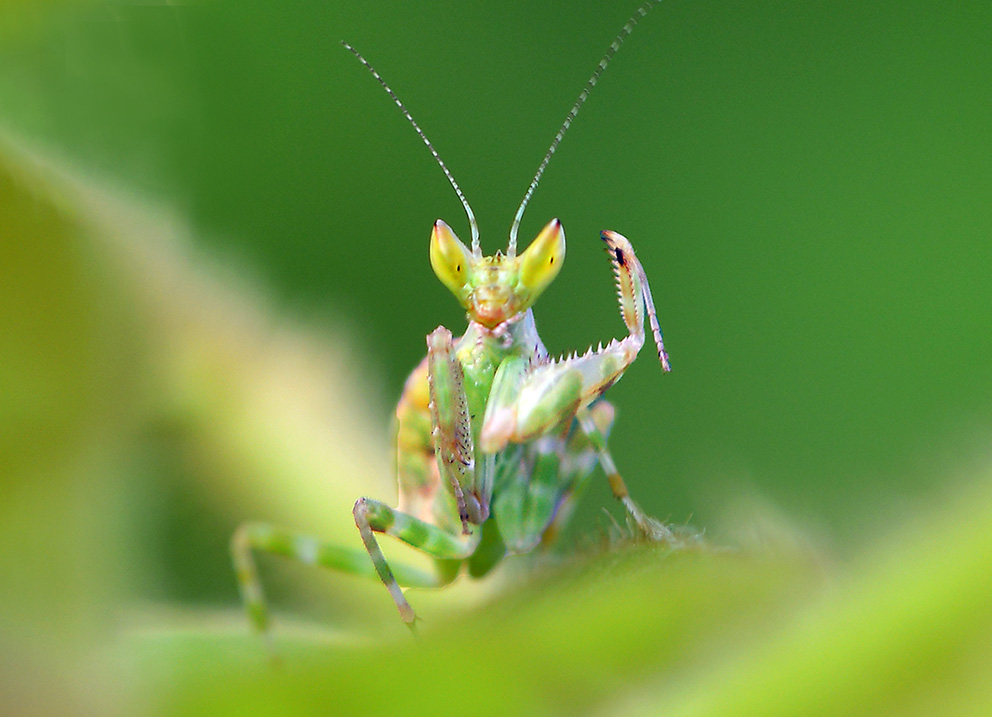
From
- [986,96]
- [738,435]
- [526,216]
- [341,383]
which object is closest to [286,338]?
[341,383]

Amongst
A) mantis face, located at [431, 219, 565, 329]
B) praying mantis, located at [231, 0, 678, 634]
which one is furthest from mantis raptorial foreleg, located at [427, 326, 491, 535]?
mantis face, located at [431, 219, 565, 329]

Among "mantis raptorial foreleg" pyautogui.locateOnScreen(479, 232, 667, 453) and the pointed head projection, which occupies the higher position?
the pointed head projection

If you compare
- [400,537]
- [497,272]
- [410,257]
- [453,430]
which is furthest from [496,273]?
[410,257]

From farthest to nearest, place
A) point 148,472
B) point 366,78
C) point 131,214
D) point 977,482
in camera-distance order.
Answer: point 366,78, point 148,472, point 131,214, point 977,482

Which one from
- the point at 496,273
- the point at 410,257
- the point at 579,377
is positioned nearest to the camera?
the point at 579,377

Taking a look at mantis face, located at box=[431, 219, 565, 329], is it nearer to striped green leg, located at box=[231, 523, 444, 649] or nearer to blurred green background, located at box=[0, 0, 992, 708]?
blurred green background, located at box=[0, 0, 992, 708]

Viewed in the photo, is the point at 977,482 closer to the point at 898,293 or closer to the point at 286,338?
the point at 286,338

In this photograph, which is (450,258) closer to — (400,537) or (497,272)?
(497,272)
